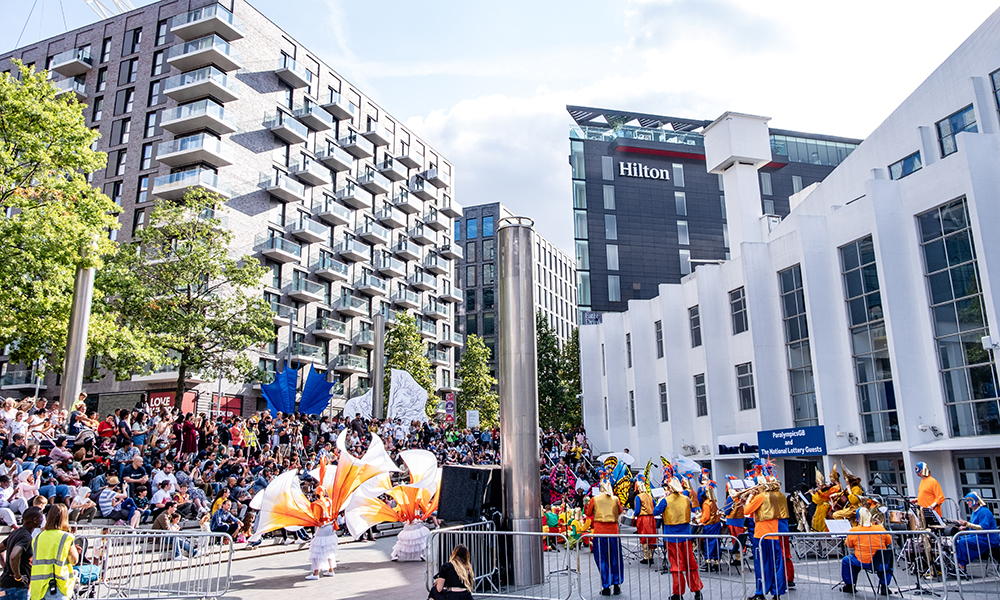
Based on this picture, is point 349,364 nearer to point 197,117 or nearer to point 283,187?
point 283,187

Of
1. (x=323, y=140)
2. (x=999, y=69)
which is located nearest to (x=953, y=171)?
(x=999, y=69)

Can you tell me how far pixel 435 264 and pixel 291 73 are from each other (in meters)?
27.9

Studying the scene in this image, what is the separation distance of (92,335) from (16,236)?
15.2 ft

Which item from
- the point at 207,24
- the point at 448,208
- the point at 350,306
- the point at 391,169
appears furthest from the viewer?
the point at 448,208

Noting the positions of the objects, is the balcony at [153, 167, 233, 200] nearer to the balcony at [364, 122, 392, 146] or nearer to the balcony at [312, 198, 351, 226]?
the balcony at [312, 198, 351, 226]

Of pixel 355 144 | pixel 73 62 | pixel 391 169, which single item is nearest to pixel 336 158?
pixel 355 144

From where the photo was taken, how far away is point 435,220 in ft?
262

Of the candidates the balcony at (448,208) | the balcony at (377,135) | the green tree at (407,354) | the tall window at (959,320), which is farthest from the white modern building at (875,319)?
the balcony at (448,208)

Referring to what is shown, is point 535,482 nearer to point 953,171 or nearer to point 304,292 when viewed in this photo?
point 953,171

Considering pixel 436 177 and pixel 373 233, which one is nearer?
pixel 373 233

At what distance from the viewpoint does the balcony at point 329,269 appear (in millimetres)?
59375

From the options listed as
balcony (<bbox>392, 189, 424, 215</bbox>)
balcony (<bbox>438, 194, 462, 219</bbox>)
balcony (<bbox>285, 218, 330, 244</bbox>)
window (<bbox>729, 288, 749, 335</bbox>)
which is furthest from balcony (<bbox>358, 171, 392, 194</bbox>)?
window (<bbox>729, 288, 749, 335</bbox>)

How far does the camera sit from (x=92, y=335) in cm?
2748

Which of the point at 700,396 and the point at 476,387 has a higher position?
the point at 476,387
